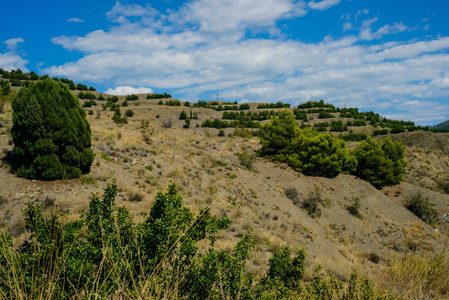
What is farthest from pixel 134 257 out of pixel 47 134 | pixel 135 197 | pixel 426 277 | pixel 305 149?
pixel 305 149

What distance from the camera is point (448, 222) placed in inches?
866

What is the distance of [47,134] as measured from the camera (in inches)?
→ 400

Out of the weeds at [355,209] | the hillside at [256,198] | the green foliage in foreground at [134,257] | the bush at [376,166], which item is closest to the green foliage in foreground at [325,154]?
the bush at [376,166]

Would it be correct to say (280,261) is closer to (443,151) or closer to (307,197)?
(307,197)

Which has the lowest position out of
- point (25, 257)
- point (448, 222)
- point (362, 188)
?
point (448, 222)

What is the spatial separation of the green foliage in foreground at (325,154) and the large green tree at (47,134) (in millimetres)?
18160

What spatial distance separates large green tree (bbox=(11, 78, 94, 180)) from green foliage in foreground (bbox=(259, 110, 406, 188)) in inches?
715

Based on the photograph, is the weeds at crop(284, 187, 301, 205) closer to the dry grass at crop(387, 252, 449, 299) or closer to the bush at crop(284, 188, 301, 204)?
the bush at crop(284, 188, 301, 204)

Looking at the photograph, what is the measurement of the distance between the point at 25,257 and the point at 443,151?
5882cm

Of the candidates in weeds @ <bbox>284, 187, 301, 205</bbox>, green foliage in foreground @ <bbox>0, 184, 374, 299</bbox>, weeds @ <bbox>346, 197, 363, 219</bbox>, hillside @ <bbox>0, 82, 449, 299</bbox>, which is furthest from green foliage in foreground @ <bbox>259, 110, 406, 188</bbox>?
green foliage in foreground @ <bbox>0, 184, 374, 299</bbox>

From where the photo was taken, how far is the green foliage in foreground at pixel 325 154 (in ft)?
78.0

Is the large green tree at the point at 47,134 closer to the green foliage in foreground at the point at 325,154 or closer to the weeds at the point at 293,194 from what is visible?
the weeds at the point at 293,194

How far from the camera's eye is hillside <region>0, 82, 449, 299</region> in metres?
8.81

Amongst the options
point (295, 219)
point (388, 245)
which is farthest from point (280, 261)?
point (388, 245)
